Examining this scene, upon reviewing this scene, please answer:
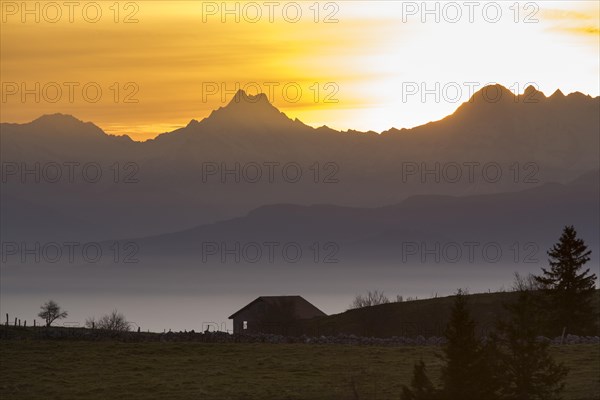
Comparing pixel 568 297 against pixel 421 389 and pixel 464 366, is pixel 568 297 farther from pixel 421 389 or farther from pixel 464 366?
pixel 421 389

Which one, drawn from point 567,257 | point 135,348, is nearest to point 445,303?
point 567,257

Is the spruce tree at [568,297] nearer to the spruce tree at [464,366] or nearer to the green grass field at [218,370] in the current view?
the green grass field at [218,370]

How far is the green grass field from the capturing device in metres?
60.7

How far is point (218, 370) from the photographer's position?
6906cm

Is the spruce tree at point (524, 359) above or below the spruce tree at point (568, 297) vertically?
below

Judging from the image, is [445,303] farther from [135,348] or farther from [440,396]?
[440,396]

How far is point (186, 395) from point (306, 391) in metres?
6.57

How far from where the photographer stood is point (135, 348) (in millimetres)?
78875

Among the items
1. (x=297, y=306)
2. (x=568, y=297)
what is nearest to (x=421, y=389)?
(x=568, y=297)

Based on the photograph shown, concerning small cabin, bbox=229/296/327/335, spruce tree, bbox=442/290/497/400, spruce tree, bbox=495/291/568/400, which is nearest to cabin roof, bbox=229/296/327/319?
small cabin, bbox=229/296/327/335

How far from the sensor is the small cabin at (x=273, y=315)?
13925 cm

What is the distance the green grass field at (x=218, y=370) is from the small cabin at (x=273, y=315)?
192 ft

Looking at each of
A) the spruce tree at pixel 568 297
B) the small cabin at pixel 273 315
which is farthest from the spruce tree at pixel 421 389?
the small cabin at pixel 273 315

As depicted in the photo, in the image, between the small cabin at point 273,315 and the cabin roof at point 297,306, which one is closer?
the small cabin at point 273,315
